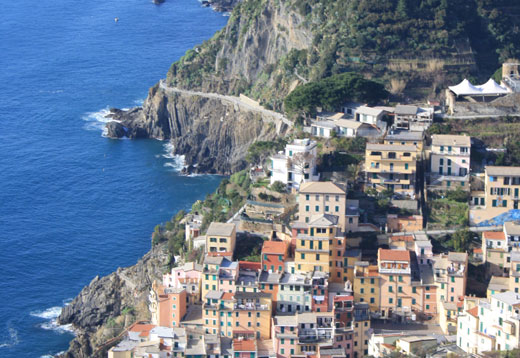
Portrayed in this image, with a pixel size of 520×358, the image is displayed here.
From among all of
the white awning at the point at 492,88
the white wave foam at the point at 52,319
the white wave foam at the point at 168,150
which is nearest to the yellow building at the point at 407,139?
the white awning at the point at 492,88

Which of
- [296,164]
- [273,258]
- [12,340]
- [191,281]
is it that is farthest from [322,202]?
[12,340]

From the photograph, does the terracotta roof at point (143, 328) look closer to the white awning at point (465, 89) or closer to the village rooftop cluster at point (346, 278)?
the village rooftop cluster at point (346, 278)

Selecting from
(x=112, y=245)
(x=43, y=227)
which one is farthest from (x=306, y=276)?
(x=43, y=227)

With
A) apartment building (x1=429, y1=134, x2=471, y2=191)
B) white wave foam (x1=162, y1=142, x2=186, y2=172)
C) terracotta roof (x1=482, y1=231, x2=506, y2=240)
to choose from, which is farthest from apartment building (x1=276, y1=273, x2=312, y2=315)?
white wave foam (x1=162, y1=142, x2=186, y2=172)

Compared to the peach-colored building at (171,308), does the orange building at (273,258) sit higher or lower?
higher

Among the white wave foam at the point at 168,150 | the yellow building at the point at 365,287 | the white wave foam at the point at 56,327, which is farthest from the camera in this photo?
the white wave foam at the point at 168,150

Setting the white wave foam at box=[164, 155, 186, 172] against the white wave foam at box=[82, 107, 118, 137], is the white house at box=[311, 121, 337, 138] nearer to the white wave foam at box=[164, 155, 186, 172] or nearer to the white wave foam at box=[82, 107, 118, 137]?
the white wave foam at box=[164, 155, 186, 172]
